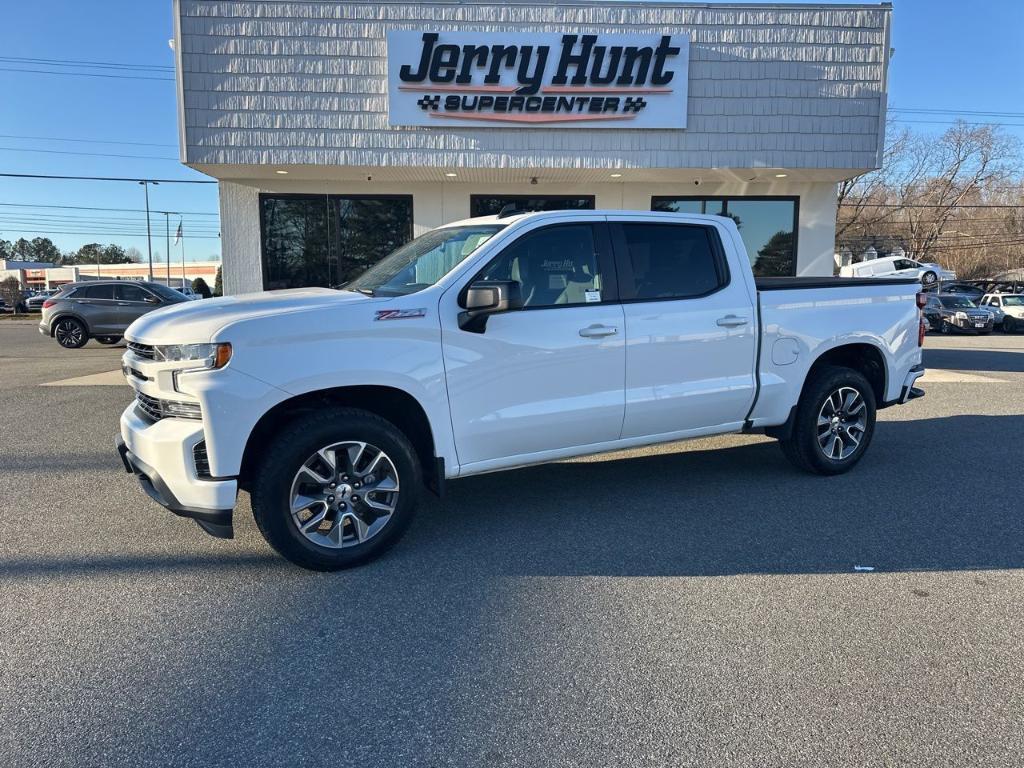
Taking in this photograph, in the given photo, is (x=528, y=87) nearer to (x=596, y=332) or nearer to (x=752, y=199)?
(x=752, y=199)

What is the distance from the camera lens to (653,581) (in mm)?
3861

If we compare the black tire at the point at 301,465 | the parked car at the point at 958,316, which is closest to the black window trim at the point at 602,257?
the black tire at the point at 301,465

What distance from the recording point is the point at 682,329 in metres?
4.93

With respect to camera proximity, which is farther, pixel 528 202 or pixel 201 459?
pixel 528 202

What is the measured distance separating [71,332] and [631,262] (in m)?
17.9

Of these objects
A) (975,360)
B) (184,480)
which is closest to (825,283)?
(184,480)

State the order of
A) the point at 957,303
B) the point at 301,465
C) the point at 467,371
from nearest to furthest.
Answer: the point at 301,465 < the point at 467,371 < the point at 957,303

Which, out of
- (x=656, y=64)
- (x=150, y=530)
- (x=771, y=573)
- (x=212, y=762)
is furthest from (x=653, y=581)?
(x=656, y=64)

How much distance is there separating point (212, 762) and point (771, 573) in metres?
2.87

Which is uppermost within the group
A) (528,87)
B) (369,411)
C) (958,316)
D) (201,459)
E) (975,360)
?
(528,87)

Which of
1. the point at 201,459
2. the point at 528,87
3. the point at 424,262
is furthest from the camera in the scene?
the point at 528,87

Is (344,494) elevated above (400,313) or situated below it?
below

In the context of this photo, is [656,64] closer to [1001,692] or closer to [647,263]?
[647,263]

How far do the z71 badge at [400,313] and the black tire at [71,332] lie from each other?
17.4 meters
